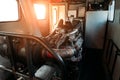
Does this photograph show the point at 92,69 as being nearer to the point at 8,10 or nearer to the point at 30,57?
the point at 8,10

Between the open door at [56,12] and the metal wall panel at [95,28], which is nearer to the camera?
the metal wall panel at [95,28]

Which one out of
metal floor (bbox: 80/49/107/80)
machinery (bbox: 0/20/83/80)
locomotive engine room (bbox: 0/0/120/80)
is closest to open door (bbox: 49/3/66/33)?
locomotive engine room (bbox: 0/0/120/80)

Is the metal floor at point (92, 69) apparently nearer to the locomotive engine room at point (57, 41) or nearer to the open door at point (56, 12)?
the locomotive engine room at point (57, 41)

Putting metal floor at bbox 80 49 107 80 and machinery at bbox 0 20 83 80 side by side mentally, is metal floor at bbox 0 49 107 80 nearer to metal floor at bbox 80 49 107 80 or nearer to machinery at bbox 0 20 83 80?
metal floor at bbox 80 49 107 80

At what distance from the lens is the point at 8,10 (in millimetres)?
3205

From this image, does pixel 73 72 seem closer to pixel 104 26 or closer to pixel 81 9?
pixel 104 26

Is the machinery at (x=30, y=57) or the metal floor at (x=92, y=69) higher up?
the machinery at (x=30, y=57)

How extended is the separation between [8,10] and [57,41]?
1.34m

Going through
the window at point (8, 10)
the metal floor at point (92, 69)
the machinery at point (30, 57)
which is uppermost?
the window at point (8, 10)

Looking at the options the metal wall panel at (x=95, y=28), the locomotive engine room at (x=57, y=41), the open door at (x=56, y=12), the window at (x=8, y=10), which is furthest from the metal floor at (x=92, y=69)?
the open door at (x=56, y=12)

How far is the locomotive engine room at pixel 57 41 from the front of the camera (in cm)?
162

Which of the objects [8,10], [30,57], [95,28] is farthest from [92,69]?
[30,57]

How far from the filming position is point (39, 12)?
6195 mm

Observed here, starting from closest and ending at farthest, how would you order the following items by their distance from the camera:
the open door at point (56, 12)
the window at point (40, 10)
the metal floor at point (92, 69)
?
the metal floor at point (92, 69) < the window at point (40, 10) < the open door at point (56, 12)
